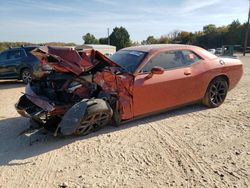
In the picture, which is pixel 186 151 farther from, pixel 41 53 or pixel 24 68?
pixel 24 68

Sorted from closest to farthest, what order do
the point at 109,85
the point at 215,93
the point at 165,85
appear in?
the point at 109,85 < the point at 165,85 < the point at 215,93

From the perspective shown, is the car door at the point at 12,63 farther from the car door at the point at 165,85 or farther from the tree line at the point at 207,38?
the tree line at the point at 207,38

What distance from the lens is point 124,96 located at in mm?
5449

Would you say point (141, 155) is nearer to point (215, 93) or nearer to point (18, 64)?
point (215, 93)

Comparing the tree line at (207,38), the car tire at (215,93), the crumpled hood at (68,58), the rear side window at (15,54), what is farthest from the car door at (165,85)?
the tree line at (207,38)

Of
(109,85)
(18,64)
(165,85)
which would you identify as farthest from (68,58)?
(18,64)

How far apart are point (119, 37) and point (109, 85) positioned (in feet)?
190

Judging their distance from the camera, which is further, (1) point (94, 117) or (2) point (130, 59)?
(2) point (130, 59)

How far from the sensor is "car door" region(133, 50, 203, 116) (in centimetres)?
563

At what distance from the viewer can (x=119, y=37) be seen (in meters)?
62.2

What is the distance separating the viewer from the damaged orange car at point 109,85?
515 cm

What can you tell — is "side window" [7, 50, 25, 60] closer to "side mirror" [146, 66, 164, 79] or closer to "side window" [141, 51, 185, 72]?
"side window" [141, 51, 185, 72]

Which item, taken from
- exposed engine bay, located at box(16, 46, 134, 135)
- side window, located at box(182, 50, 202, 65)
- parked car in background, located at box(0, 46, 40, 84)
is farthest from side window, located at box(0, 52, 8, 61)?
side window, located at box(182, 50, 202, 65)

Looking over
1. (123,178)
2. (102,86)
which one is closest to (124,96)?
(102,86)
